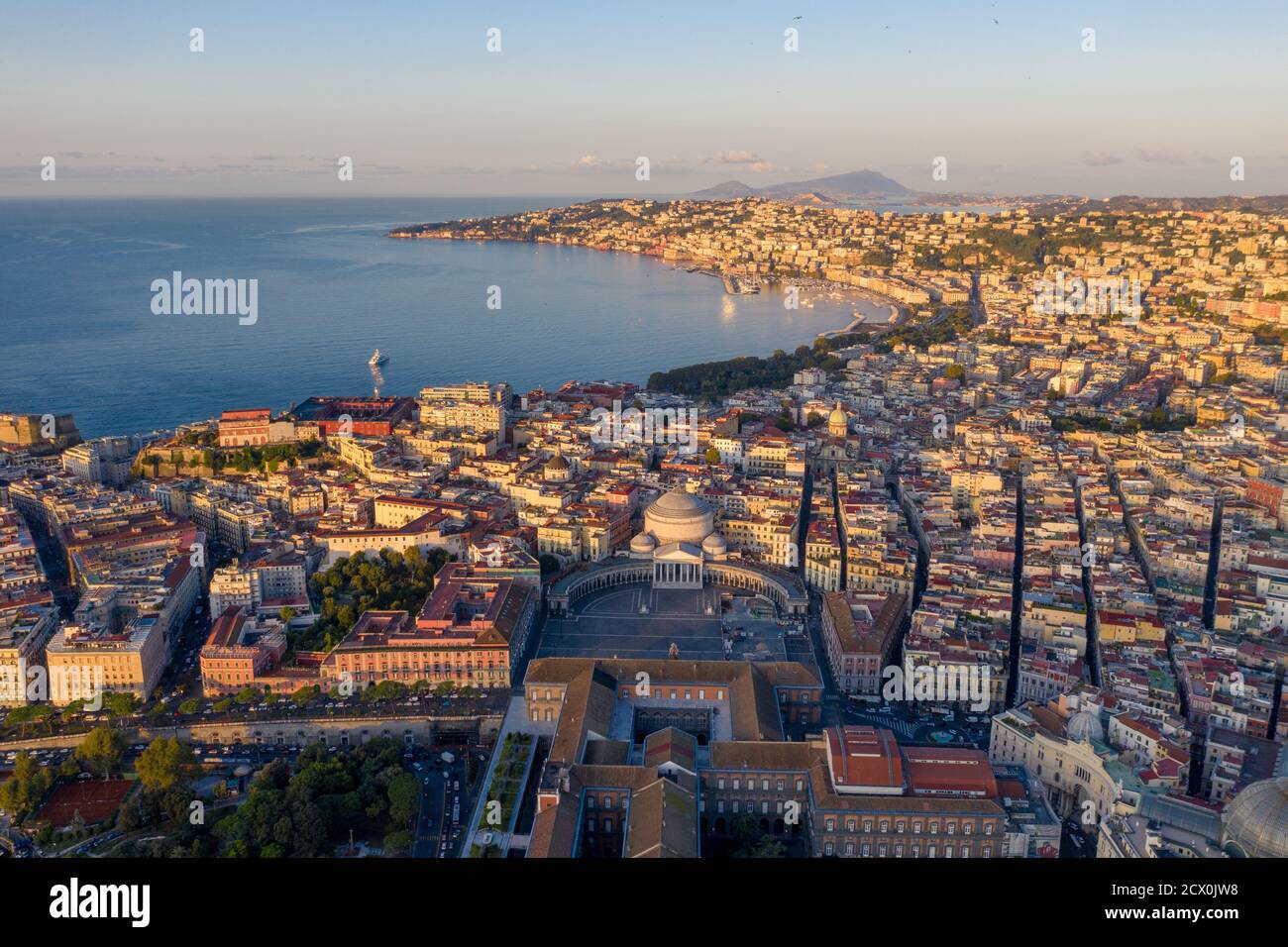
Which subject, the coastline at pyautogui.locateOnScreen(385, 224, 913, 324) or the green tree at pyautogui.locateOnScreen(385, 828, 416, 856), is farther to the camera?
the coastline at pyautogui.locateOnScreen(385, 224, 913, 324)

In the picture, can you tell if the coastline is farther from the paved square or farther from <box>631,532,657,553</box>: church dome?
the paved square

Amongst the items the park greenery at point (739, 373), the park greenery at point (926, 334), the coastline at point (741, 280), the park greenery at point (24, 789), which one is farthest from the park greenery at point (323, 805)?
the coastline at point (741, 280)

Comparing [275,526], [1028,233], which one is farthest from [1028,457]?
[1028,233]

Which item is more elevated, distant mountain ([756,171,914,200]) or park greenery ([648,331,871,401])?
distant mountain ([756,171,914,200])

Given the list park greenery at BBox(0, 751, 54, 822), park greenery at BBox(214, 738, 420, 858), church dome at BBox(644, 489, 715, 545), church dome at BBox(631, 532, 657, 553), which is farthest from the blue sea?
park greenery at BBox(214, 738, 420, 858)

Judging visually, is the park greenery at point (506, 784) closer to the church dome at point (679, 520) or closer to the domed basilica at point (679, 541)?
the domed basilica at point (679, 541)

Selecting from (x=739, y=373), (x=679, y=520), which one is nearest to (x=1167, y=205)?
(x=739, y=373)
